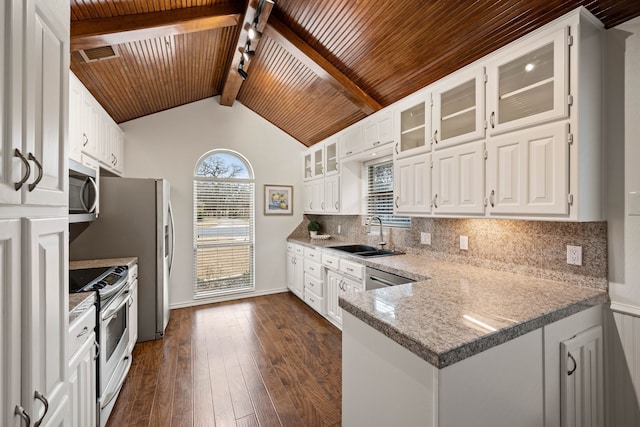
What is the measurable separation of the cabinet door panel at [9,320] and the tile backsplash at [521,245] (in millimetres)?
2705

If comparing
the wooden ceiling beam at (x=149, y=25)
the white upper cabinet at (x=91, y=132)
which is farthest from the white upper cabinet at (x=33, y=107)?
the white upper cabinet at (x=91, y=132)

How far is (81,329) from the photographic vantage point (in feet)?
4.86

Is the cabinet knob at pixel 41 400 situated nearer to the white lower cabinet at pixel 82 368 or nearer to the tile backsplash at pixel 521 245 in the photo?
the white lower cabinet at pixel 82 368

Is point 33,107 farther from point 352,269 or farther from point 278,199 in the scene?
point 278,199

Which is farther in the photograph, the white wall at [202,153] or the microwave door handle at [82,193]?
the white wall at [202,153]

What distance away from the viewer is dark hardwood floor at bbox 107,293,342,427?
200cm

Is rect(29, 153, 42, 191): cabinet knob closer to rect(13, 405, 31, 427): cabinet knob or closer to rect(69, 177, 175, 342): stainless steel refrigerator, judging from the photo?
rect(13, 405, 31, 427): cabinet knob

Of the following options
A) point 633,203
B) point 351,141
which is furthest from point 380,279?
point 351,141

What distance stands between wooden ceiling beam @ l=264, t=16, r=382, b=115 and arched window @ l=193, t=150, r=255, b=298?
7.06ft

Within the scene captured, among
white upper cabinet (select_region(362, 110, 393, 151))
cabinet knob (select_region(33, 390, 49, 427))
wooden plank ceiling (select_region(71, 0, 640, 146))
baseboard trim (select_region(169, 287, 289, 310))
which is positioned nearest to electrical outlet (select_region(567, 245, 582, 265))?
wooden plank ceiling (select_region(71, 0, 640, 146))

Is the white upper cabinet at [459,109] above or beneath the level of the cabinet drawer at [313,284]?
above

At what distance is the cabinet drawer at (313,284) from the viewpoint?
12.4 ft

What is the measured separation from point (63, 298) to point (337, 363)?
2.24 m

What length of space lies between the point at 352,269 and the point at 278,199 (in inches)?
93.9
